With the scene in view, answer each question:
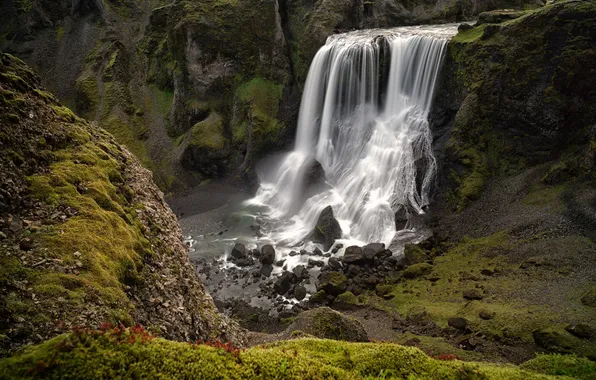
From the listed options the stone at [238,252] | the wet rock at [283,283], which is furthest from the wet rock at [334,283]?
the stone at [238,252]

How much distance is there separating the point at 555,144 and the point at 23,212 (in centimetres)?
3742

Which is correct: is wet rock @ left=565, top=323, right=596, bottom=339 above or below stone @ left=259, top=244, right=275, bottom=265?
above

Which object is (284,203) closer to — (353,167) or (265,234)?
(265,234)

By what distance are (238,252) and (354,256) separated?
35.7 feet

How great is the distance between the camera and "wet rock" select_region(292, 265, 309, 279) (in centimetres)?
2853

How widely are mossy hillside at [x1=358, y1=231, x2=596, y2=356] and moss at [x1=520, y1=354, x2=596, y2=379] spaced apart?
8.51m

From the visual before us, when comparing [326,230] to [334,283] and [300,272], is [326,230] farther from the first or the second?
[334,283]

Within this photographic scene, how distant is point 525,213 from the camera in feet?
91.7

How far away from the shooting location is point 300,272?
94.2 feet

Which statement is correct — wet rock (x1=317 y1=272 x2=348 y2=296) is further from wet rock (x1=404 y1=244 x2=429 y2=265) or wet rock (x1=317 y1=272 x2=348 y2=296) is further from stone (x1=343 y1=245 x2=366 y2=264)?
wet rock (x1=404 y1=244 x2=429 y2=265)

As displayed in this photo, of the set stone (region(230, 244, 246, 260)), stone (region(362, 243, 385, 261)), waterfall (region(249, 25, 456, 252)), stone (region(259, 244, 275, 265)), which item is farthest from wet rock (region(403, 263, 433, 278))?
stone (region(230, 244, 246, 260))

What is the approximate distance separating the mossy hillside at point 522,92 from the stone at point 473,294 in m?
11.6

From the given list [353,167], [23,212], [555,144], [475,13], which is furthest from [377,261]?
[475,13]

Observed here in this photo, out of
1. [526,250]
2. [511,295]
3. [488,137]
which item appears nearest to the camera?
[511,295]
